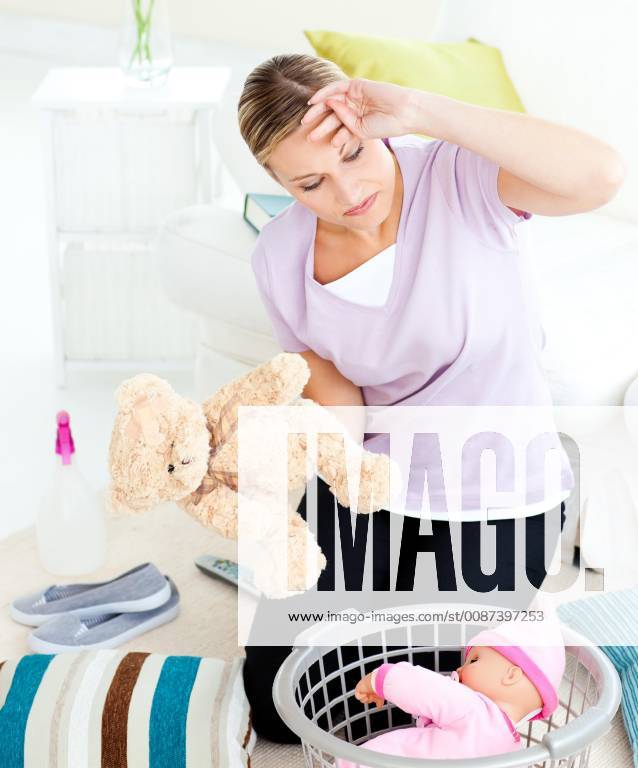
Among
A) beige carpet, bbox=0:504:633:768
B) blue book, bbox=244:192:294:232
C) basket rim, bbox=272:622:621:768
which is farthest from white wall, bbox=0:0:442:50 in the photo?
basket rim, bbox=272:622:621:768

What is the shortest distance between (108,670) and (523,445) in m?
0.60

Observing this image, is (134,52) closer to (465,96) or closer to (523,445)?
(465,96)

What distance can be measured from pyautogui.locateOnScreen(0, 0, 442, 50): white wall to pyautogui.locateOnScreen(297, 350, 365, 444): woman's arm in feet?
11.0

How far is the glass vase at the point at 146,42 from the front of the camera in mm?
2336

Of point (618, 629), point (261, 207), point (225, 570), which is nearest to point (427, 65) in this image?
point (261, 207)

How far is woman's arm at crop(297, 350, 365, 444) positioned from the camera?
1.37m

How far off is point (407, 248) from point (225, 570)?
2.36ft

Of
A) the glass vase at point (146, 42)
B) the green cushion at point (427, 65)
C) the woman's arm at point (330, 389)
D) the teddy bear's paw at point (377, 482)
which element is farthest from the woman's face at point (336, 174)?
the glass vase at point (146, 42)

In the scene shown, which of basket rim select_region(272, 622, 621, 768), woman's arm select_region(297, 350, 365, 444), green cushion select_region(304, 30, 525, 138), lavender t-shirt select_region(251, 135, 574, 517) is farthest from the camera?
green cushion select_region(304, 30, 525, 138)

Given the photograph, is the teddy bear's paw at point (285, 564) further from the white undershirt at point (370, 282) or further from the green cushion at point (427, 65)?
the green cushion at point (427, 65)

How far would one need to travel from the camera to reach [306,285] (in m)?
1.33

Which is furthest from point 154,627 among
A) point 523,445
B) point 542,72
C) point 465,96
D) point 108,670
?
point 542,72

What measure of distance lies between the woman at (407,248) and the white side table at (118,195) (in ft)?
3.44

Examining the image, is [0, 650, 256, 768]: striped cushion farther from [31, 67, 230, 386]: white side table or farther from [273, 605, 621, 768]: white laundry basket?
[31, 67, 230, 386]: white side table
